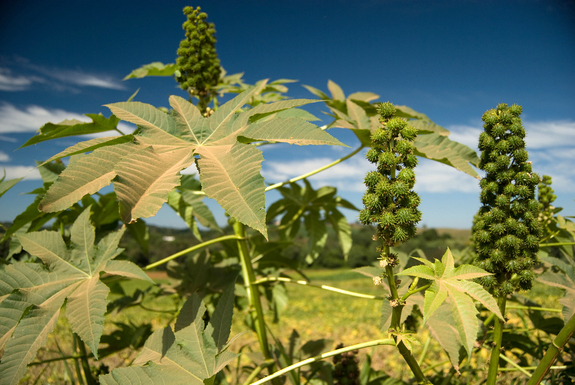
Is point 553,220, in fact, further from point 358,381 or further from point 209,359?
point 209,359

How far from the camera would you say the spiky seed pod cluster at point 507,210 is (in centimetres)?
102

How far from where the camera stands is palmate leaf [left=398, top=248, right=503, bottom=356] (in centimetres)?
73

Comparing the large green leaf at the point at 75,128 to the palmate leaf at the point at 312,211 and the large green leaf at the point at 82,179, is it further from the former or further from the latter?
the palmate leaf at the point at 312,211

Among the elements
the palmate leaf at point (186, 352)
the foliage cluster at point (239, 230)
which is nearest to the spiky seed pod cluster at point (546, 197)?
the foliage cluster at point (239, 230)

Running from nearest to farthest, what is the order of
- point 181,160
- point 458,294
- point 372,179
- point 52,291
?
point 458,294, point 372,179, point 181,160, point 52,291

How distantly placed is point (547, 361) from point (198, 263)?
59.4 inches

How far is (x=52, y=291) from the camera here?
1.18 metres

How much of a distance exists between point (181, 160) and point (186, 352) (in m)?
0.59

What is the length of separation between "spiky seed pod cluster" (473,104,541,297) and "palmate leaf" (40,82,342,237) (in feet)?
1.76

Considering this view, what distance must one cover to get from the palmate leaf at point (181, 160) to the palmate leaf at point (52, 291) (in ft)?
1.05

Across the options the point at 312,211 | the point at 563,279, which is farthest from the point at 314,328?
the point at 563,279

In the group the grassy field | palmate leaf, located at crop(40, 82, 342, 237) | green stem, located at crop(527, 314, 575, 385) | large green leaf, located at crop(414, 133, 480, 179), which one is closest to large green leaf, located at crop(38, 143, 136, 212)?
palmate leaf, located at crop(40, 82, 342, 237)

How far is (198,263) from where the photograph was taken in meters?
1.87

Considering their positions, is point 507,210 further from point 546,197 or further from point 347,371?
point 347,371
